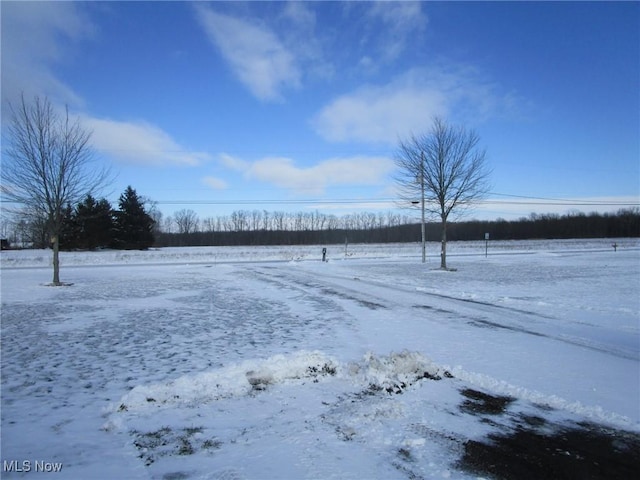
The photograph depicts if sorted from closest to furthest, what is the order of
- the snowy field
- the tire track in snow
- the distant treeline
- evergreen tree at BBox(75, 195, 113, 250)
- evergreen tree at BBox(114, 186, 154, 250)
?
the snowy field, the tire track in snow, evergreen tree at BBox(75, 195, 113, 250), evergreen tree at BBox(114, 186, 154, 250), the distant treeline

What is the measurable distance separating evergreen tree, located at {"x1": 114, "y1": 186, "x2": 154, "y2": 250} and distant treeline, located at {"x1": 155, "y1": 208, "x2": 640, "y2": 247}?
43.8 metres

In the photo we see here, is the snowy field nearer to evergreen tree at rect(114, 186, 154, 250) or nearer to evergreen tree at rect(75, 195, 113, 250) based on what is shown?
evergreen tree at rect(75, 195, 113, 250)

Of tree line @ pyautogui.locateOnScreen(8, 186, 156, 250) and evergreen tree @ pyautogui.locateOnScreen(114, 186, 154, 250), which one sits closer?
tree line @ pyautogui.locateOnScreen(8, 186, 156, 250)

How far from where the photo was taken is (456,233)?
126625 mm

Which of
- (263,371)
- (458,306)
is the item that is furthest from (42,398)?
(458,306)

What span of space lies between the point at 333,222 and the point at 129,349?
464 feet

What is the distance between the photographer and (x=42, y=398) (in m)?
4.66

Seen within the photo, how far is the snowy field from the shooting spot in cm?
324

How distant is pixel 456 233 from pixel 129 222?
102551 millimetres

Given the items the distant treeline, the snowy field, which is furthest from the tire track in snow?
the distant treeline

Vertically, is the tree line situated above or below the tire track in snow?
above

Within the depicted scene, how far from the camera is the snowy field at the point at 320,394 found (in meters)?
3.24

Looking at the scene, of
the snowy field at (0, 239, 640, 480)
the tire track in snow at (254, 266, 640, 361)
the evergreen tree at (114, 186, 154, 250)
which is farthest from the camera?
the evergreen tree at (114, 186, 154, 250)

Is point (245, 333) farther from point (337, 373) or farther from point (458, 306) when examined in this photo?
point (458, 306)
